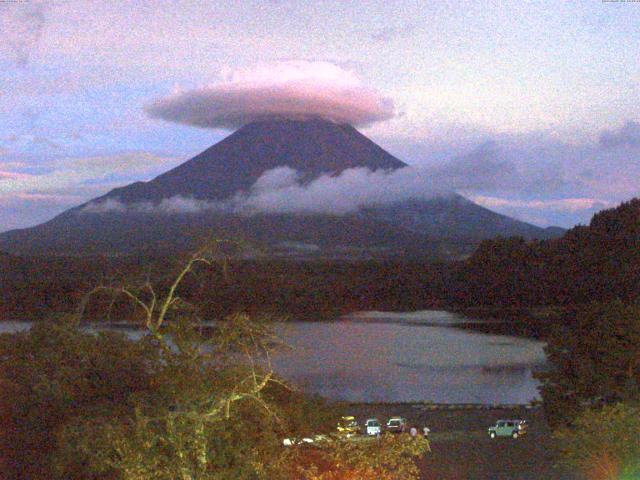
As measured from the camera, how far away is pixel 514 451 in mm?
13727

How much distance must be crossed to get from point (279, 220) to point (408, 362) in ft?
128

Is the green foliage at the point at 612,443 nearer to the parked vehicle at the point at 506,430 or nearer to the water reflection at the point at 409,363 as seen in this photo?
the parked vehicle at the point at 506,430

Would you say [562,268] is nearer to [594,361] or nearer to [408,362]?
[408,362]

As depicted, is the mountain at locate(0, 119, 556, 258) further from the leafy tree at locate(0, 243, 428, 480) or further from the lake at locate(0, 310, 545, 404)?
the leafy tree at locate(0, 243, 428, 480)

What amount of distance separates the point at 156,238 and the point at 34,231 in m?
18.3

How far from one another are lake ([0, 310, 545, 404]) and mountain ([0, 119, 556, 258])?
14207mm

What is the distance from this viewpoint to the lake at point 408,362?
2598 centimetres

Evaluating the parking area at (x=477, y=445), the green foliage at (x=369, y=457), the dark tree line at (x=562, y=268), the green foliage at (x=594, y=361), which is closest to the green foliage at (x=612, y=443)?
the green foliage at (x=369, y=457)

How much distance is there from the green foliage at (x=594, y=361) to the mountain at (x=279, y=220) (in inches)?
1562

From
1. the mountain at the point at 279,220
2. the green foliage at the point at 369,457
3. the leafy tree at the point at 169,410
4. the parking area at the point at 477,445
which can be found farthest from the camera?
the mountain at the point at 279,220

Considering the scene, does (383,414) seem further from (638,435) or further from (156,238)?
(156,238)

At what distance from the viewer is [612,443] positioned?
749 cm

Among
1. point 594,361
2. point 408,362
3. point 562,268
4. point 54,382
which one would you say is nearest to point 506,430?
point 594,361

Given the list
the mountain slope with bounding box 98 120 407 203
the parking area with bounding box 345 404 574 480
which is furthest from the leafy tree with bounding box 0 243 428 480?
the mountain slope with bounding box 98 120 407 203
